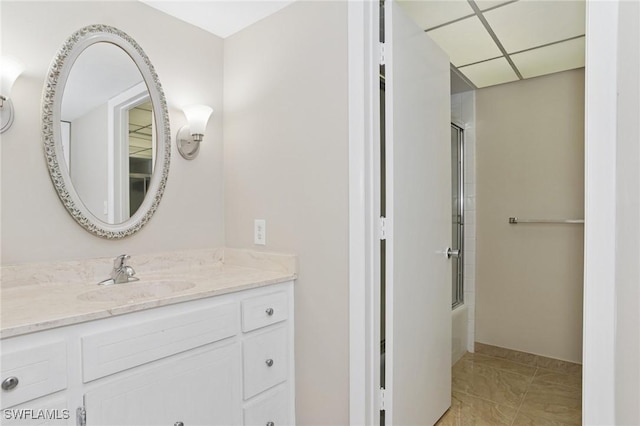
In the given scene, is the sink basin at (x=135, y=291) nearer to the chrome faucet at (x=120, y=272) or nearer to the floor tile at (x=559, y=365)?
the chrome faucet at (x=120, y=272)

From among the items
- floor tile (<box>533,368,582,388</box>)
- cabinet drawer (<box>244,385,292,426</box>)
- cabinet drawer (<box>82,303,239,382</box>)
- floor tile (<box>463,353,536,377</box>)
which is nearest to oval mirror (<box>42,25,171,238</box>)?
cabinet drawer (<box>82,303,239,382</box>)

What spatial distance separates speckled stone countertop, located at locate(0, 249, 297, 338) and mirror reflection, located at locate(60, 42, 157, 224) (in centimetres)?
27

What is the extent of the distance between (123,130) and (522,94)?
2.82 metres

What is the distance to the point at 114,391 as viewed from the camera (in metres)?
1.17

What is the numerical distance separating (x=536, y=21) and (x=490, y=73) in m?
0.77

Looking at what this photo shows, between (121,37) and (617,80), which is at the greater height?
(121,37)

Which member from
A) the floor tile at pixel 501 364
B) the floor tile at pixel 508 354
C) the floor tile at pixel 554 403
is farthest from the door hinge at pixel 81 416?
the floor tile at pixel 508 354

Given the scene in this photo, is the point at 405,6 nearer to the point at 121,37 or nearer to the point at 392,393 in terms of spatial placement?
the point at 121,37

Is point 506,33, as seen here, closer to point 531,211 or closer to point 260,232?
point 531,211

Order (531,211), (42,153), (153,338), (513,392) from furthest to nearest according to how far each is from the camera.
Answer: (531,211), (513,392), (42,153), (153,338)

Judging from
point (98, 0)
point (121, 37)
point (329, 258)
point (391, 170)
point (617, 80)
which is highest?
point (98, 0)

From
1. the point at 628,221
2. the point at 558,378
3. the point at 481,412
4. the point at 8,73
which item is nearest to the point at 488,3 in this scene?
the point at 628,221

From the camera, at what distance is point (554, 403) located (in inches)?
87.9

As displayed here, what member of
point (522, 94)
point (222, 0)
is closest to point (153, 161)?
point (222, 0)
